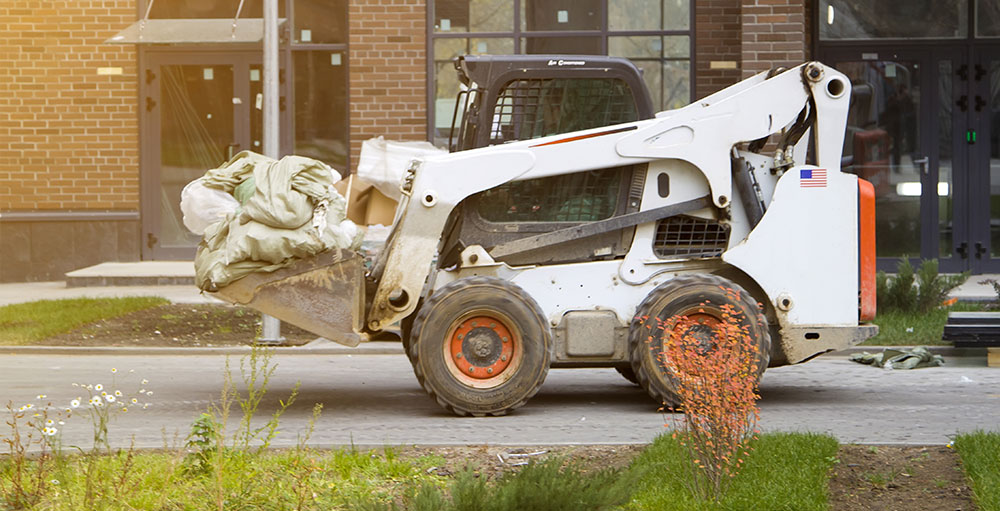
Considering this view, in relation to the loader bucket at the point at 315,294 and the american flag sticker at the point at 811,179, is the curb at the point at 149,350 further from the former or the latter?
the american flag sticker at the point at 811,179

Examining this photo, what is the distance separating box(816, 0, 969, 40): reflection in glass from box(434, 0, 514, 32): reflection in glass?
174 inches

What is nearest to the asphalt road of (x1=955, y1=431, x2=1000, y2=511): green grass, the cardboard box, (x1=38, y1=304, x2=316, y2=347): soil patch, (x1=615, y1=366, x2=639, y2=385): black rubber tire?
(x1=615, y1=366, x2=639, y2=385): black rubber tire

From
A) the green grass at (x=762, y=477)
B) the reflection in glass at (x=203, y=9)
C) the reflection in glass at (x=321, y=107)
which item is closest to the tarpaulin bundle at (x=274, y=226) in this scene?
the green grass at (x=762, y=477)

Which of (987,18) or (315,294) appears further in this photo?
(987,18)

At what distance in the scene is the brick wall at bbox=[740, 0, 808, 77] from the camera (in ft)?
55.7

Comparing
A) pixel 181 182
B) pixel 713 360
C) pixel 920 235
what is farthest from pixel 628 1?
pixel 713 360

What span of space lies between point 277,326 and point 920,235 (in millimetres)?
9111

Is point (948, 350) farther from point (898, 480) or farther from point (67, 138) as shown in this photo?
point (67, 138)

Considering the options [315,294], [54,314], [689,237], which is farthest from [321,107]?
[689,237]

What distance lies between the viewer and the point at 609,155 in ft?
30.8

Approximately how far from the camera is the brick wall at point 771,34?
17.0 m

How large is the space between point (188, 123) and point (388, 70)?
3.06 m

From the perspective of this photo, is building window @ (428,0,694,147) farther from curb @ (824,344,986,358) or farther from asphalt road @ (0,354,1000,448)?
curb @ (824,344,986,358)

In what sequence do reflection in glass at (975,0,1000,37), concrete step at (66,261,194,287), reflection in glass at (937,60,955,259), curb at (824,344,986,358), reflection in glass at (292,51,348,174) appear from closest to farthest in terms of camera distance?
curb at (824,344,986,358) → concrete step at (66,261,194,287) → reflection in glass at (975,0,1000,37) → reflection in glass at (937,60,955,259) → reflection in glass at (292,51,348,174)
